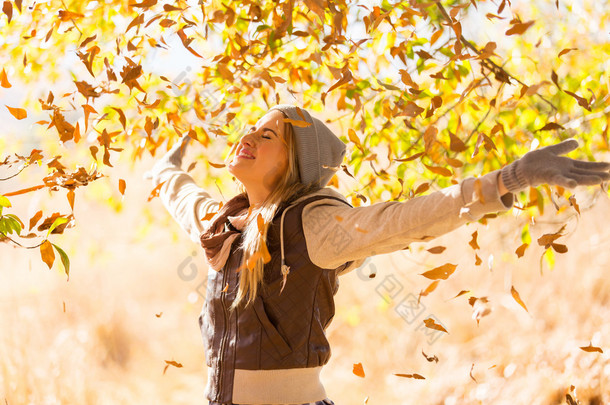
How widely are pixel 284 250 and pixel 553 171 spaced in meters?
0.65

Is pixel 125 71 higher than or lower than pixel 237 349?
higher

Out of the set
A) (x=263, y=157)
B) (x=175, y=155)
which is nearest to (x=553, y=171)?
(x=263, y=157)

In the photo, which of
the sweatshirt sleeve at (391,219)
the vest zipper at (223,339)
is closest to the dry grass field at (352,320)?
the vest zipper at (223,339)

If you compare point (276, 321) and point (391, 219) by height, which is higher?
point (391, 219)

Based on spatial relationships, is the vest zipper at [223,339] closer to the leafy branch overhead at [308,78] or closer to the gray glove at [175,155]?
the leafy branch overhead at [308,78]

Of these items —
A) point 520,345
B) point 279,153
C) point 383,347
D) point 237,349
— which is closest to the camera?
point 237,349

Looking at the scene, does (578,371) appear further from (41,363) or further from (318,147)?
(41,363)

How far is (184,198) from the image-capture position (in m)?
1.90

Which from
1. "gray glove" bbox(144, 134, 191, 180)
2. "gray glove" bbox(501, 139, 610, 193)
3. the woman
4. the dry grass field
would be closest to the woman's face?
the woman

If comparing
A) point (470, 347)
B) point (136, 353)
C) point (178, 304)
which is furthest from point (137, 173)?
point (470, 347)

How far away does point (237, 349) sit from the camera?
1.45 meters

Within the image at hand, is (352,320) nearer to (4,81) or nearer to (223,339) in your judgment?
(223,339)

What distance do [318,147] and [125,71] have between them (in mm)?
501

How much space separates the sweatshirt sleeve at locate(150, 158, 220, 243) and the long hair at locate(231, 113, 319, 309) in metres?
0.28
